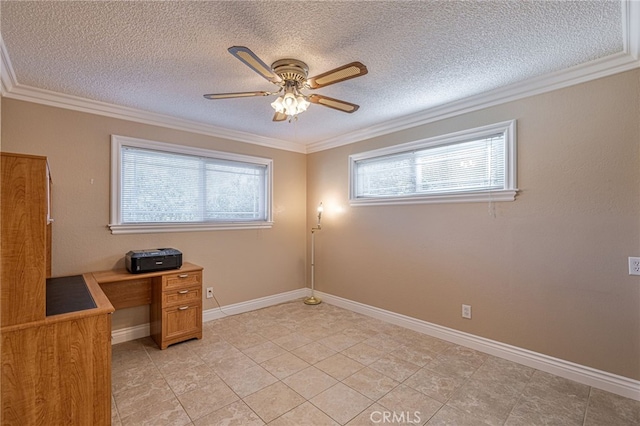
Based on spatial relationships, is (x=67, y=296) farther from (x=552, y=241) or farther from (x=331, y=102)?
(x=552, y=241)

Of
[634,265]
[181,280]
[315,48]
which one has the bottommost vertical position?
[181,280]

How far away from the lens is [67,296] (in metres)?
1.96

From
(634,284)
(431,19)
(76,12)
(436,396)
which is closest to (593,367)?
(634,284)

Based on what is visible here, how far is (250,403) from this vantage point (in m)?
2.02

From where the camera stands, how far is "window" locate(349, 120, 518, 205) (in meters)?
2.68

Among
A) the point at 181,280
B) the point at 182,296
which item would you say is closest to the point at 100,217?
the point at 181,280

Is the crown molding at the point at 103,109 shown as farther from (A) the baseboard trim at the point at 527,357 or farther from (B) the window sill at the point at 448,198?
(A) the baseboard trim at the point at 527,357

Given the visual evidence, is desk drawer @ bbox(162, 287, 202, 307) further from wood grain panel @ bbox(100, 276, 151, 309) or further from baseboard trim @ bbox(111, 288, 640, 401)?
baseboard trim @ bbox(111, 288, 640, 401)

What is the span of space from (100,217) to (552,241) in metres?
4.15

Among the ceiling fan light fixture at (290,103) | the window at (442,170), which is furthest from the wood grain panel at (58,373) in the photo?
the window at (442,170)

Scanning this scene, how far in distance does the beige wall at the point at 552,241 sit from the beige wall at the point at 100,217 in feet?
6.46

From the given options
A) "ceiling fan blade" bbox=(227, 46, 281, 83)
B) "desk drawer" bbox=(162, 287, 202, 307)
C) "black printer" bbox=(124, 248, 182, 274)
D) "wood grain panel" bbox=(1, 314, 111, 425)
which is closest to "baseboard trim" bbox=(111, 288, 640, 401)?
"desk drawer" bbox=(162, 287, 202, 307)

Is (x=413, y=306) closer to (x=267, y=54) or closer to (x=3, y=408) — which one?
(x=267, y=54)

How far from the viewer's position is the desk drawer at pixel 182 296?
9.36 feet
